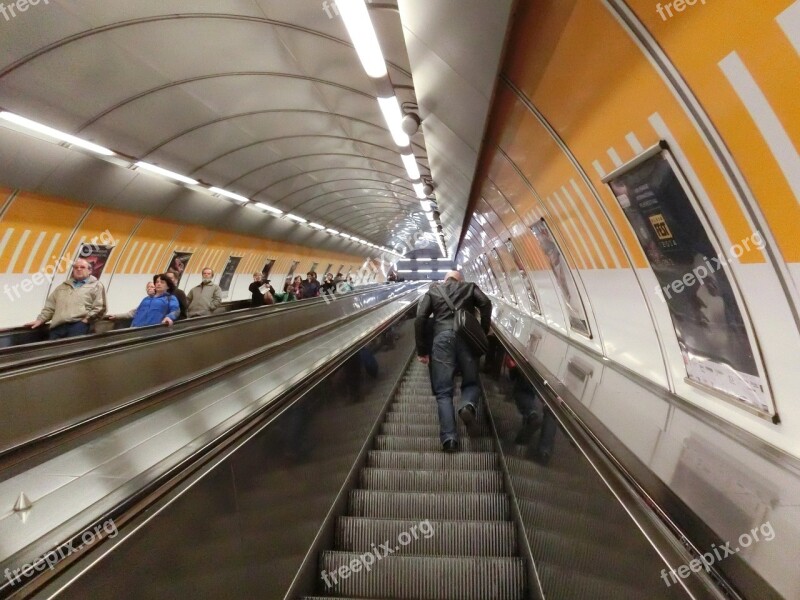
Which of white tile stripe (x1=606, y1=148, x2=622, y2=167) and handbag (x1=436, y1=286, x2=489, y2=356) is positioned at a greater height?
white tile stripe (x1=606, y1=148, x2=622, y2=167)

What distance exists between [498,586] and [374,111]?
25.3 feet

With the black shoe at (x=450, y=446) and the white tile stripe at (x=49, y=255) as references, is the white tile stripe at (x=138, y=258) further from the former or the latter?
the black shoe at (x=450, y=446)

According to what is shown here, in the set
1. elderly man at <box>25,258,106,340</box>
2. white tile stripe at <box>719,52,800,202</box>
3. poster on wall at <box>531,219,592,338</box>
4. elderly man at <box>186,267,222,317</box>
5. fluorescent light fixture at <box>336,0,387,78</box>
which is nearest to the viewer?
white tile stripe at <box>719,52,800,202</box>

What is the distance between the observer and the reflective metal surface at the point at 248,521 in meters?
1.46

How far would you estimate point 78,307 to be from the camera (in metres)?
5.77

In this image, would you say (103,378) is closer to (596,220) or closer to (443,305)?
(443,305)

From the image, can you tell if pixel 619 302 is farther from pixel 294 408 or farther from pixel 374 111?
pixel 374 111

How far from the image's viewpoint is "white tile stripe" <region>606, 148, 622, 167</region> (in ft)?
11.0

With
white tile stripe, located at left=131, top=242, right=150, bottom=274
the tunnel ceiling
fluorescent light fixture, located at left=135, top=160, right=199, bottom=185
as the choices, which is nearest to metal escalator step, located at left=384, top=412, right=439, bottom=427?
→ the tunnel ceiling

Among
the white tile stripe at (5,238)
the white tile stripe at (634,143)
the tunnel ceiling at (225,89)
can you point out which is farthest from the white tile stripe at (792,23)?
the white tile stripe at (5,238)

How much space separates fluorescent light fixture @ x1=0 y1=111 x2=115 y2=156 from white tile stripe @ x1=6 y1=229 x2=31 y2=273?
205cm

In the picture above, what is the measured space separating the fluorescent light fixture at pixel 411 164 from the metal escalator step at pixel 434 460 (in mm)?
5800

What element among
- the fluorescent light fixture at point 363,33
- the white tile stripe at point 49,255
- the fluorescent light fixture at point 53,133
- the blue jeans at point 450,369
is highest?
the fluorescent light fixture at point 53,133

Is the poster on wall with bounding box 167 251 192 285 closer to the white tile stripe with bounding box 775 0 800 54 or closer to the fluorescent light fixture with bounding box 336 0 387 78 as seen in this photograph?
the fluorescent light fixture with bounding box 336 0 387 78
